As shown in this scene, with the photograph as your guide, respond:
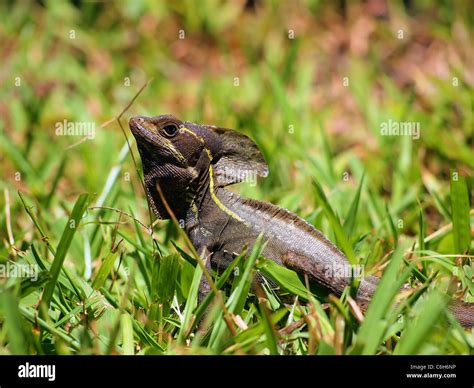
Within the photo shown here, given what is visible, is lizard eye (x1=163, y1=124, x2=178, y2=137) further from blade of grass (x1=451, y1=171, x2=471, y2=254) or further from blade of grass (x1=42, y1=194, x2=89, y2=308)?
blade of grass (x1=451, y1=171, x2=471, y2=254)

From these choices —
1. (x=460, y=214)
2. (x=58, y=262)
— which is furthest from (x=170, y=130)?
(x=460, y=214)

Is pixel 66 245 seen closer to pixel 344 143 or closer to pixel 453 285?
pixel 453 285

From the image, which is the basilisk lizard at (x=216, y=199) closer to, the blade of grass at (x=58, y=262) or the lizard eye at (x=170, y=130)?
the lizard eye at (x=170, y=130)

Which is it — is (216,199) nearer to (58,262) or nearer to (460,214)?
(58,262)

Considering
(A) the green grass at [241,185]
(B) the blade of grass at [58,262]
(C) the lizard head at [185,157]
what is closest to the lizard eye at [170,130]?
(C) the lizard head at [185,157]

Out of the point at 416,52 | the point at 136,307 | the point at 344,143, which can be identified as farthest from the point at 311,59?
the point at 136,307

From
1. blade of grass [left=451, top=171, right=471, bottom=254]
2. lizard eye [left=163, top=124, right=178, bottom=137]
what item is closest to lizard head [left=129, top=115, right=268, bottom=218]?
lizard eye [left=163, top=124, right=178, bottom=137]

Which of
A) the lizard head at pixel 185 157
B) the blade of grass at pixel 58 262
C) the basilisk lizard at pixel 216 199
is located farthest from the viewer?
the lizard head at pixel 185 157
